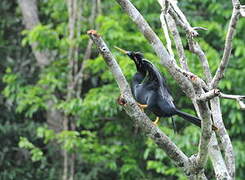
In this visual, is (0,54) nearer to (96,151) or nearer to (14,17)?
(14,17)

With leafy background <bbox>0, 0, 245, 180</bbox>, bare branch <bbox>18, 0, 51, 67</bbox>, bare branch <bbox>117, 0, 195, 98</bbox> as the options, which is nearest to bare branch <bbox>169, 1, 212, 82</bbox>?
bare branch <bbox>117, 0, 195, 98</bbox>

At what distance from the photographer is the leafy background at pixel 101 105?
250 inches

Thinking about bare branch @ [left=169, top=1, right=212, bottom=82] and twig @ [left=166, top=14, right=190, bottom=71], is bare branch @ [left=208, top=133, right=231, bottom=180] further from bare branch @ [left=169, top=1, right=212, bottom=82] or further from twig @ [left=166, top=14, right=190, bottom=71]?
twig @ [left=166, top=14, right=190, bottom=71]

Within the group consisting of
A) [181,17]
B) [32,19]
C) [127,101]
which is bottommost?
[127,101]

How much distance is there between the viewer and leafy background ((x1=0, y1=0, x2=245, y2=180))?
6344 millimetres

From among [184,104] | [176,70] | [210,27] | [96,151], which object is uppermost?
[210,27]

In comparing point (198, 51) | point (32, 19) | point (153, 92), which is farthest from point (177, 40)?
point (32, 19)

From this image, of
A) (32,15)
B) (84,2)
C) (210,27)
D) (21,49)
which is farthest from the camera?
(21,49)

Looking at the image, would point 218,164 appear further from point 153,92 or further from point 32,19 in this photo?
point 32,19

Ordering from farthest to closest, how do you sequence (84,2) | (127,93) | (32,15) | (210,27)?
(32,15) → (84,2) → (210,27) → (127,93)

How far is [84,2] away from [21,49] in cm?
166

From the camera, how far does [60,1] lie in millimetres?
7141

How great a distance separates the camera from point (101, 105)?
20.7 feet

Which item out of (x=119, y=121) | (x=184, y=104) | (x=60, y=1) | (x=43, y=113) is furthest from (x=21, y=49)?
(x=184, y=104)
